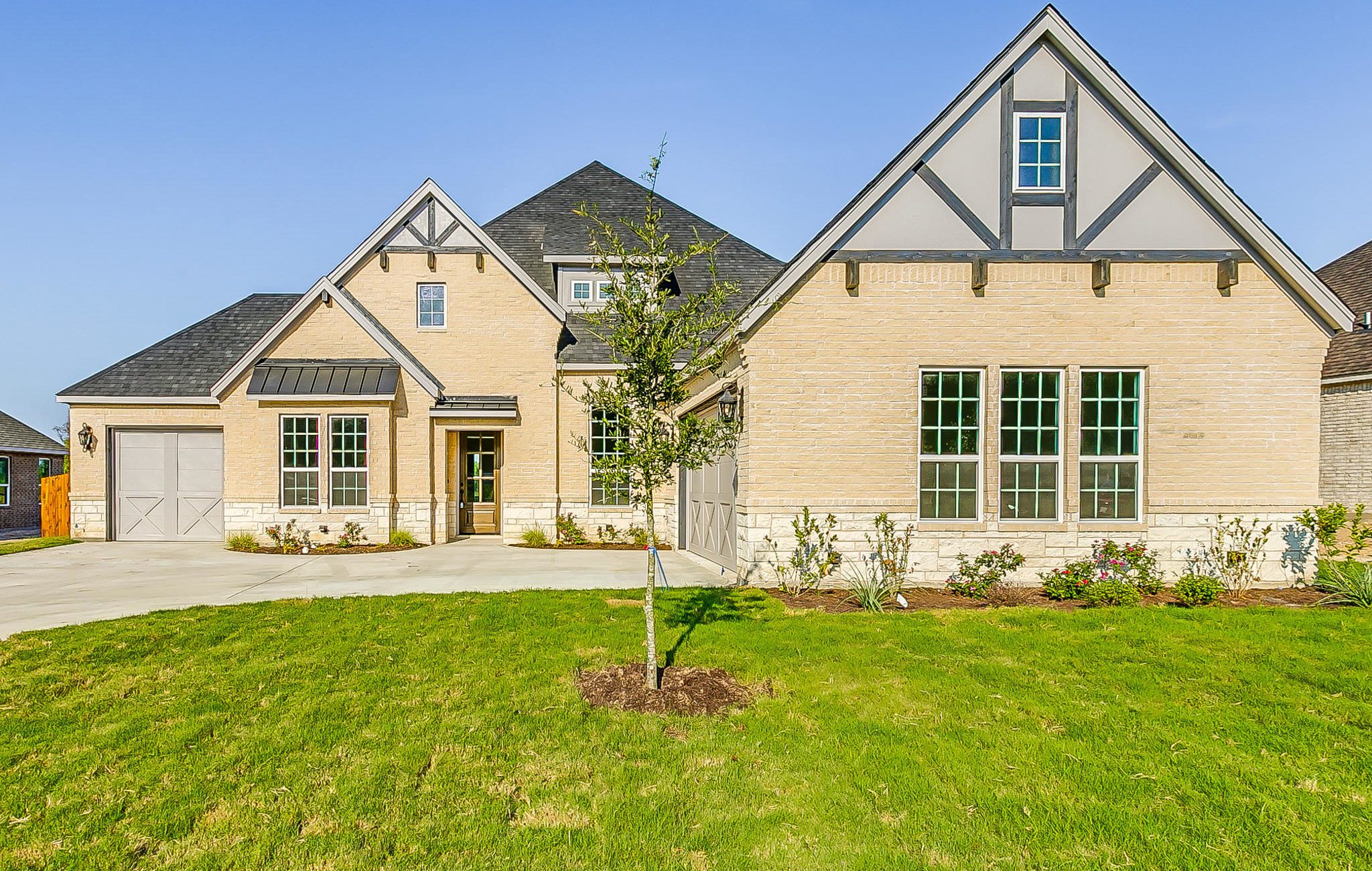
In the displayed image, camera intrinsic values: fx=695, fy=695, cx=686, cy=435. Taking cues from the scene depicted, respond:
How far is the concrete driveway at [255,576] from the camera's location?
9.49m

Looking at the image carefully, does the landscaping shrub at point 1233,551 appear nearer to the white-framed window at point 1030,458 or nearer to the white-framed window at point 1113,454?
the white-framed window at point 1113,454

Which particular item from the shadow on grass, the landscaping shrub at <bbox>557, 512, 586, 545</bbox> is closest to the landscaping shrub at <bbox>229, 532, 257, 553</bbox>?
the landscaping shrub at <bbox>557, 512, 586, 545</bbox>

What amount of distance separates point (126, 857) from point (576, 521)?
1314 centimetres

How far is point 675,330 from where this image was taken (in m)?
6.07

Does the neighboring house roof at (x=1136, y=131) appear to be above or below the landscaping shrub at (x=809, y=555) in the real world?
above

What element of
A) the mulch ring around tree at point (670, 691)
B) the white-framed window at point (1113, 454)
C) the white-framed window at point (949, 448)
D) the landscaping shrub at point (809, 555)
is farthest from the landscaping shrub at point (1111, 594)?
the mulch ring around tree at point (670, 691)

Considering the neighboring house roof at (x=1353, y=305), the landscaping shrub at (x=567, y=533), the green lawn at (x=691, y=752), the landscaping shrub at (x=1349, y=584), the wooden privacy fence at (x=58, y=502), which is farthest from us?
the neighboring house roof at (x=1353, y=305)

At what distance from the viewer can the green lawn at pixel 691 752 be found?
3795 millimetres

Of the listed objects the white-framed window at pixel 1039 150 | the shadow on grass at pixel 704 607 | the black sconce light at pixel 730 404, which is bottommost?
the shadow on grass at pixel 704 607

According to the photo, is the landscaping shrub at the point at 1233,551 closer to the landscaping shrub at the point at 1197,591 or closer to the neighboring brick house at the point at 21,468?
the landscaping shrub at the point at 1197,591

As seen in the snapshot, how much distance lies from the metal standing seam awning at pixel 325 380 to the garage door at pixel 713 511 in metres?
7.18

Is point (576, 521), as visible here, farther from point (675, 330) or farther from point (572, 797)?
point (572, 797)

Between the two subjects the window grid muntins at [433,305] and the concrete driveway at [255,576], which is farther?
the window grid muntins at [433,305]

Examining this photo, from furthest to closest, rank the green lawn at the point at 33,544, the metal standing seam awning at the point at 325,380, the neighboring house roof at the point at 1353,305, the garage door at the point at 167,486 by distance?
the neighboring house roof at the point at 1353,305 → the garage door at the point at 167,486 → the metal standing seam awning at the point at 325,380 → the green lawn at the point at 33,544
